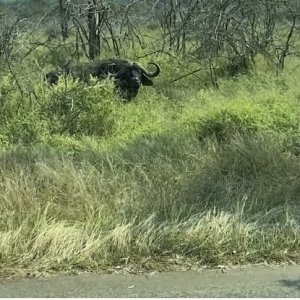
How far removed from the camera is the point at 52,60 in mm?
12195

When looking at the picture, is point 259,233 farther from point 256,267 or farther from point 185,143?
point 185,143

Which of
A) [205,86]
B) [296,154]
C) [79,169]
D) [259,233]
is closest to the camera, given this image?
[259,233]

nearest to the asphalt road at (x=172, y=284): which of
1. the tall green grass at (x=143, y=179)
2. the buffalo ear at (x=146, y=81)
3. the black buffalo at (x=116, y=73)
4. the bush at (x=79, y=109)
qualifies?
the tall green grass at (x=143, y=179)

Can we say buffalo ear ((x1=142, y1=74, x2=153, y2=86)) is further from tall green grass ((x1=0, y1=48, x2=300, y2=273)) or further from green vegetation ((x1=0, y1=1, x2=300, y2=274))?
tall green grass ((x1=0, y1=48, x2=300, y2=273))

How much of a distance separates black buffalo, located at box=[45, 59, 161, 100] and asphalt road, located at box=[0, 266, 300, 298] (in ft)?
18.8

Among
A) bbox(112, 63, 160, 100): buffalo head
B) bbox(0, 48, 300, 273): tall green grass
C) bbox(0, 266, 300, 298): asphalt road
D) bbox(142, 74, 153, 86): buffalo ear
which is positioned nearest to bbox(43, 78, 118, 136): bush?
bbox(0, 48, 300, 273): tall green grass

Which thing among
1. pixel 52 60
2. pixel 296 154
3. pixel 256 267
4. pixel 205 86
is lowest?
pixel 256 267

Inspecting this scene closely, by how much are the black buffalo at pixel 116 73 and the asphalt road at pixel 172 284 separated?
5.74 meters

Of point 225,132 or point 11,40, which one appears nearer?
point 225,132

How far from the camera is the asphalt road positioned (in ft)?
12.3

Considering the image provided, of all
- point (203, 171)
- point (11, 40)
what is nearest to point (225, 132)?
point (203, 171)

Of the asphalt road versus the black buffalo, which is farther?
the black buffalo

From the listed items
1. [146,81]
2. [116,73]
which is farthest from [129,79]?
[146,81]

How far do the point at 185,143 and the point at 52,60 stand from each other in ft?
21.1
